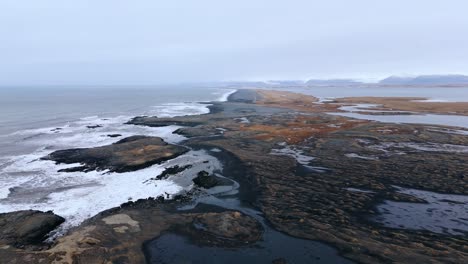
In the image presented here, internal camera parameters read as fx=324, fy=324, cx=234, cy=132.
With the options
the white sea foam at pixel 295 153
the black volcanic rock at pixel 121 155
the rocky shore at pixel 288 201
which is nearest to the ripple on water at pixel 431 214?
the rocky shore at pixel 288 201

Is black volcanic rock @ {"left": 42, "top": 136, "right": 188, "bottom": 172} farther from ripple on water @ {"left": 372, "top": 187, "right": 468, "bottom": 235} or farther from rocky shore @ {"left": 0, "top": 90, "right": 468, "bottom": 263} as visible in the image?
ripple on water @ {"left": 372, "top": 187, "right": 468, "bottom": 235}

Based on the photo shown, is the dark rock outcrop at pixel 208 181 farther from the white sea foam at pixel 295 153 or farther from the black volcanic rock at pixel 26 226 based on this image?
the black volcanic rock at pixel 26 226

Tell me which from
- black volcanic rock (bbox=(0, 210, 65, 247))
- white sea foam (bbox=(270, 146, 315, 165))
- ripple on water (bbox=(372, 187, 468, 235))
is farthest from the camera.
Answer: white sea foam (bbox=(270, 146, 315, 165))

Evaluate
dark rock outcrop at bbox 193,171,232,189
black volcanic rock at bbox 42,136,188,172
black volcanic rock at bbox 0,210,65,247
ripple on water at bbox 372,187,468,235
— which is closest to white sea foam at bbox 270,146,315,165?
dark rock outcrop at bbox 193,171,232,189

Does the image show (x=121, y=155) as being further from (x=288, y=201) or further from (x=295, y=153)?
(x=288, y=201)

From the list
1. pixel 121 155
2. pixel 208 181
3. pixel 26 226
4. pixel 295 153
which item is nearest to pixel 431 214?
pixel 208 181

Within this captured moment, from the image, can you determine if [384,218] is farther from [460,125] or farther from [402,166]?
[460,125]
